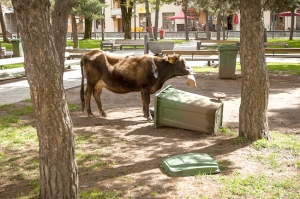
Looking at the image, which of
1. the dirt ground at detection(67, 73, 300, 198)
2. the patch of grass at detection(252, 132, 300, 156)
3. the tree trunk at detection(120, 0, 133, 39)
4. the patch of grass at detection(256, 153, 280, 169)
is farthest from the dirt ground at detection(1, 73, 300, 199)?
the tree trunk at detection(120, 0, 133, 39)

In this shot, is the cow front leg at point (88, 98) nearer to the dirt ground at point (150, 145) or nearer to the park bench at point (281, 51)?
the dirt ground at point (150, 145)

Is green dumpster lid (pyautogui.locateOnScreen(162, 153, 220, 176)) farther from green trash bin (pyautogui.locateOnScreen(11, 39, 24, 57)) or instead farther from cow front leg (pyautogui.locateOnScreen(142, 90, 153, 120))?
green trash bin (pyautogui.locateOnScreen(11, 39, 24, 57))

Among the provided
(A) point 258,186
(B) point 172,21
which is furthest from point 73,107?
(B) point 172,21

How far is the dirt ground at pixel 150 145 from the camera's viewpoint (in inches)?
194

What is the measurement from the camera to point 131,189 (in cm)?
486

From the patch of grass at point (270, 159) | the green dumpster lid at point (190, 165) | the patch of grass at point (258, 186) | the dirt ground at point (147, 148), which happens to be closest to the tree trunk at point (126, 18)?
the dirt ground at point (147, 148)

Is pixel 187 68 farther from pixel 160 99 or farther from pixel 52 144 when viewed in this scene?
pixel 52 144

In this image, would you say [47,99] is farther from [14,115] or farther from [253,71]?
[14,115]

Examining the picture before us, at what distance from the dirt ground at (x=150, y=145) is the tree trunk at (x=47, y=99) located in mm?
662

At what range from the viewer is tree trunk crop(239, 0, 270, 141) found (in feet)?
21.2

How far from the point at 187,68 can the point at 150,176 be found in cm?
405

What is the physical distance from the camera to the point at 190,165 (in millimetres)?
5355

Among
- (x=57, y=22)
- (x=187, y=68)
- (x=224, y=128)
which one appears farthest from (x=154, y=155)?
(x=57, y=22)

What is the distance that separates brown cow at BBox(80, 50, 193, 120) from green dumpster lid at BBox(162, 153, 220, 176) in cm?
299
